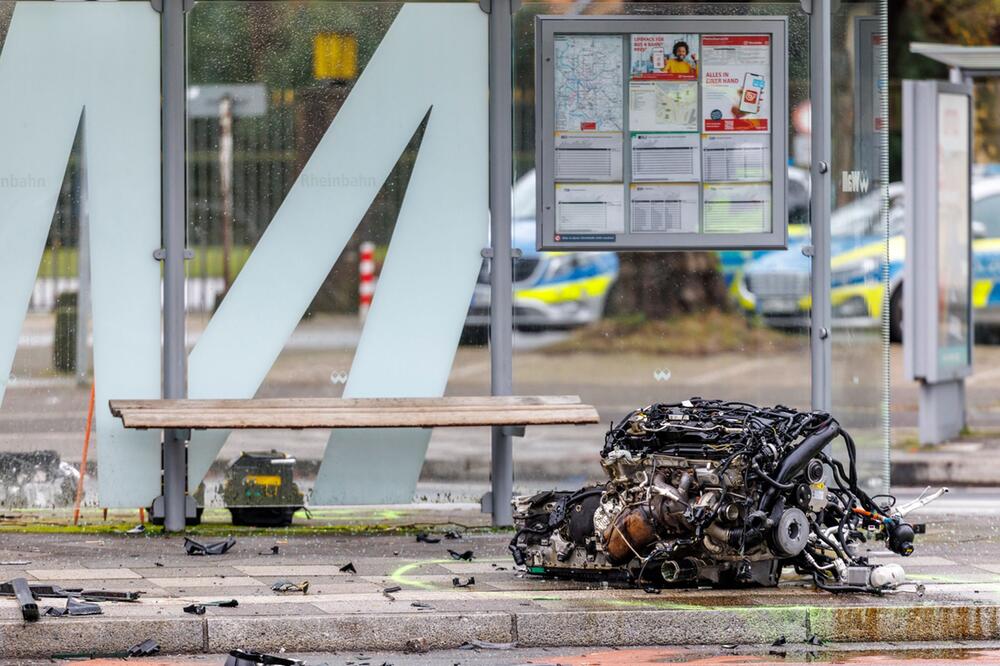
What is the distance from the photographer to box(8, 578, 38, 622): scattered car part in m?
7.22

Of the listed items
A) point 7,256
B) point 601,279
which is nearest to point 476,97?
point 601,279

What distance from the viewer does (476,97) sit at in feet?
32.4

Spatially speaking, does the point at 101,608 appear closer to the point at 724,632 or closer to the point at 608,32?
the point at 724,632

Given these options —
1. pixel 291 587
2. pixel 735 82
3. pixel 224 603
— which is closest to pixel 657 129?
pixel 735 82

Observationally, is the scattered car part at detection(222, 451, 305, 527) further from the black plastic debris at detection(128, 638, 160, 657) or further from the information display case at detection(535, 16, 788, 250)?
the black plastic debris at detection(128, 638, 160, 657)

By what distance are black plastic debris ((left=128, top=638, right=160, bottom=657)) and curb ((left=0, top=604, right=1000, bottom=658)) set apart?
0.02 meters

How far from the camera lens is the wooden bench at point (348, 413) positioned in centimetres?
923

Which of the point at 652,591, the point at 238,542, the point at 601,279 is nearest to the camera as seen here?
the point at 652,591

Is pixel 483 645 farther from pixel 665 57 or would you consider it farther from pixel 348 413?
pixel 665 57

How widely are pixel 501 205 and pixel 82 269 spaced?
2197 mm

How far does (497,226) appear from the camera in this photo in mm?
9867

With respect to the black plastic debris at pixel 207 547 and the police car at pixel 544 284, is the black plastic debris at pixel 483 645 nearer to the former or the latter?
the black plastic debris at pixel 207 547

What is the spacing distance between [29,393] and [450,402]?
7.20 feet

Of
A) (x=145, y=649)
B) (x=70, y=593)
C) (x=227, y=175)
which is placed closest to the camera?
(x=145, y=649)
